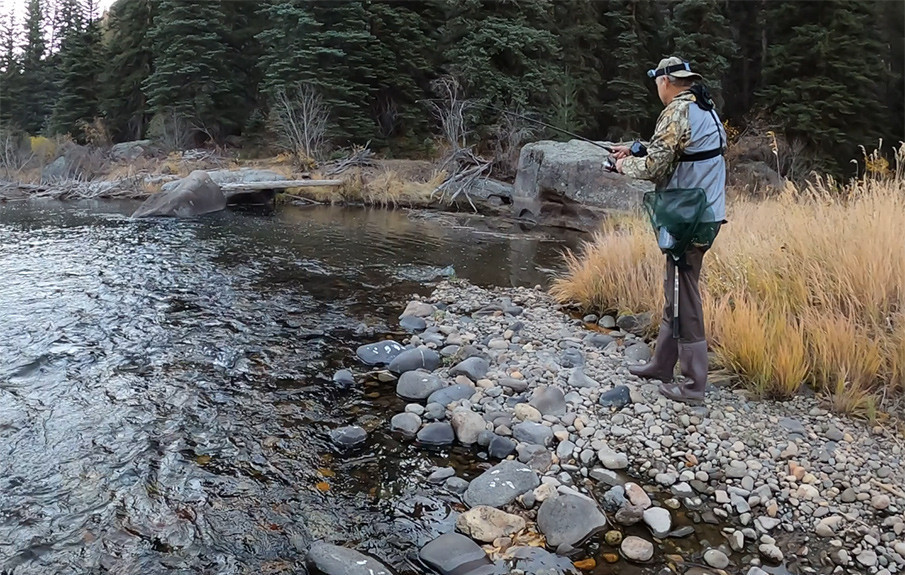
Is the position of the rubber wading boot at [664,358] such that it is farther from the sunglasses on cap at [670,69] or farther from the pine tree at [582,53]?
the pine tree at [582,53]

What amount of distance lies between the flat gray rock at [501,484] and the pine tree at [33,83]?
30.5 metres

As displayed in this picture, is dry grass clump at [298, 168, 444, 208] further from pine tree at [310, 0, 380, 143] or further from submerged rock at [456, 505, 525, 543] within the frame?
submerged rock at [456, 505, 525, 543]

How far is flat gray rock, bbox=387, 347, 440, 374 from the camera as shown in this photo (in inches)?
173

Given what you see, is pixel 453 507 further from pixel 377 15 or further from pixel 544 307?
pixel 377 15

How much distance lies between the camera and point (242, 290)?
6.43m

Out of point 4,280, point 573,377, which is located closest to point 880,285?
point 573,377

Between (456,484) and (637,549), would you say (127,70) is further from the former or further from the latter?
(637,549)

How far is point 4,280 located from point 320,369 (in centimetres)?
433

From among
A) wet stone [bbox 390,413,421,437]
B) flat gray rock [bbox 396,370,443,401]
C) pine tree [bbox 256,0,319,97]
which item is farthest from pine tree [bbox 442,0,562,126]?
wet stone [bbox 390,413,421,437]

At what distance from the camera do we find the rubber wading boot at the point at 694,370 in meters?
3.54

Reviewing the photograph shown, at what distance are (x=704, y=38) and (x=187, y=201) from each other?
49.9 feet

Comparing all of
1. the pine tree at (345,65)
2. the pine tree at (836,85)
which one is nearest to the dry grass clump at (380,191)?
the pine tree at (345,65)

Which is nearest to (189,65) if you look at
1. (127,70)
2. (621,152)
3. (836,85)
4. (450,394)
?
(127,70)

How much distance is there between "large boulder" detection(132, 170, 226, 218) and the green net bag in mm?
10787
